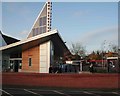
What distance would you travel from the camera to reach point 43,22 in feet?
250

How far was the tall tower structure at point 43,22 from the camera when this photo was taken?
70.0 m

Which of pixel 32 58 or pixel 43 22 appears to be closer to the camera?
pixel 32 58

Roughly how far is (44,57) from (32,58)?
1852 mm

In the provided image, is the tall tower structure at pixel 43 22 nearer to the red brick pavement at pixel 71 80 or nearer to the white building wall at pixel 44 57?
the white building wall at pixel 44 57

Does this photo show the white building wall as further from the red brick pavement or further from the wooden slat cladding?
the red brick pavement

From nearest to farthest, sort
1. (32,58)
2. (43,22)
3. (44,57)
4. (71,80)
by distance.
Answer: (71,80) < (44,57) < (32,58) < (43,22)

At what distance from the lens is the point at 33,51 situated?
4012cm

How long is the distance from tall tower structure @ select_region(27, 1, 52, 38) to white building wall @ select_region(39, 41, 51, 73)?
30.1m

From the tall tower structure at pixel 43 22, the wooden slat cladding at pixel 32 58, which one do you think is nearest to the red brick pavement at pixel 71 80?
the wooden slat cladding at pixel 32 58

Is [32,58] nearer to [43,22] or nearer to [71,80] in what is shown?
[71,80]

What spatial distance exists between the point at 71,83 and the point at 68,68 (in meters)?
15.4

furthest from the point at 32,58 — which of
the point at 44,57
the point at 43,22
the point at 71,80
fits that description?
the point at 43,22

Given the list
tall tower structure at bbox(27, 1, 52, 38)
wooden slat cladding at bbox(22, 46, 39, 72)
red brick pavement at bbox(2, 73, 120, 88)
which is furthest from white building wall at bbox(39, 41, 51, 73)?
tall tower structure at bbox(27, 1, 52, 38)

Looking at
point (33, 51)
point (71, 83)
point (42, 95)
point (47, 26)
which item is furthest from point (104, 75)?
point (47, 26)
